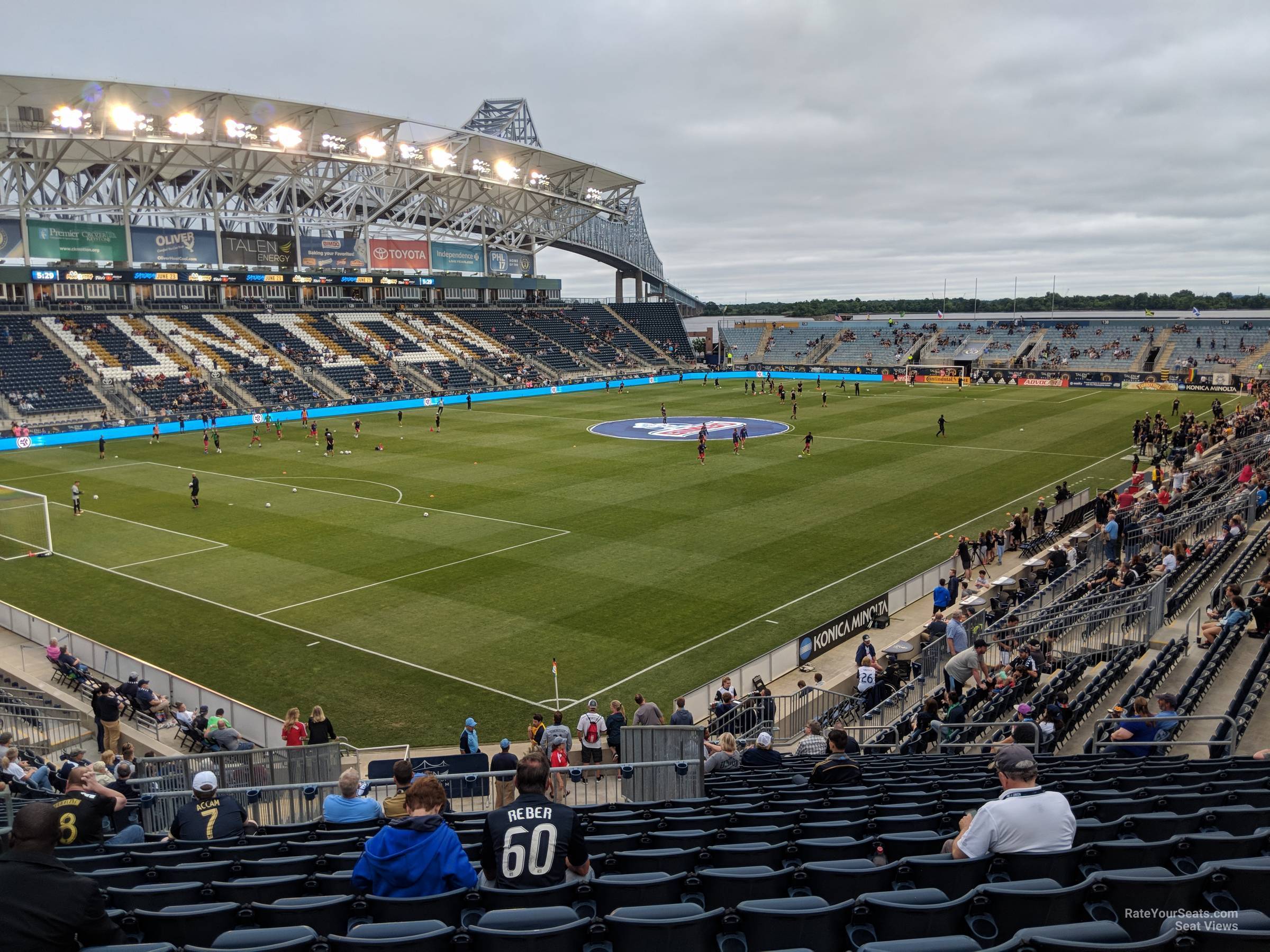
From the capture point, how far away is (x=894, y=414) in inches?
2458

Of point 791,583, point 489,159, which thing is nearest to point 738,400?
point 489,159

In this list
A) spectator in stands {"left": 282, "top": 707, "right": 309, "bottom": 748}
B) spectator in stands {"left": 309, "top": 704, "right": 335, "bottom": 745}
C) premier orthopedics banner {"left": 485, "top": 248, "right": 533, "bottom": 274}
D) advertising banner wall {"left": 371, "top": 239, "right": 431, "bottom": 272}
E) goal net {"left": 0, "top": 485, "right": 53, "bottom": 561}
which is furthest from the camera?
premier orthopedics banner {"left": 485, "top": 248, "right": 533, "bottom": 274}

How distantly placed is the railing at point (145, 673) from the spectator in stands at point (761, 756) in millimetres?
8430

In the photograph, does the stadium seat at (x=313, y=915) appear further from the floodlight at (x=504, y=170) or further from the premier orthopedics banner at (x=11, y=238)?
the floodlight at (x=504, y=170)

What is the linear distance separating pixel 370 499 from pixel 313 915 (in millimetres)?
32628

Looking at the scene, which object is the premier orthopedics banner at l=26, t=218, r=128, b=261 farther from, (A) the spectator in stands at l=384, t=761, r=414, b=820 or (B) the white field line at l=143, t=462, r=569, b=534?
(A) the spectator in stands at l=384, t=761, r=414, b=820

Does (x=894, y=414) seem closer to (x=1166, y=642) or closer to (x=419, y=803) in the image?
(x=1166, y=642)

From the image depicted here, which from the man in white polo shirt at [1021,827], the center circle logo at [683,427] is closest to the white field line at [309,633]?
the man in white polo shirt at [1021,827]

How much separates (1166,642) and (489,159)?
242 feet

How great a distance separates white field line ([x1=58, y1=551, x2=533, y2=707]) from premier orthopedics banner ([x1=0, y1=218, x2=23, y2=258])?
1695 inches

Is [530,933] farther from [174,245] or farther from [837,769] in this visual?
[174,245]

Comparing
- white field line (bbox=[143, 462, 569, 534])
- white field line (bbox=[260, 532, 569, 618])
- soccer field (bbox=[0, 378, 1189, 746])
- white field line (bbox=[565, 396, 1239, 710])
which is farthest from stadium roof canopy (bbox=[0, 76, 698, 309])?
white field line (bbox=[565, 396, 1239, 710])

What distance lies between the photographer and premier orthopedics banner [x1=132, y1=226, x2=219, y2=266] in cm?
6625

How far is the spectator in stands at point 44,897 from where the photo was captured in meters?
4.36
